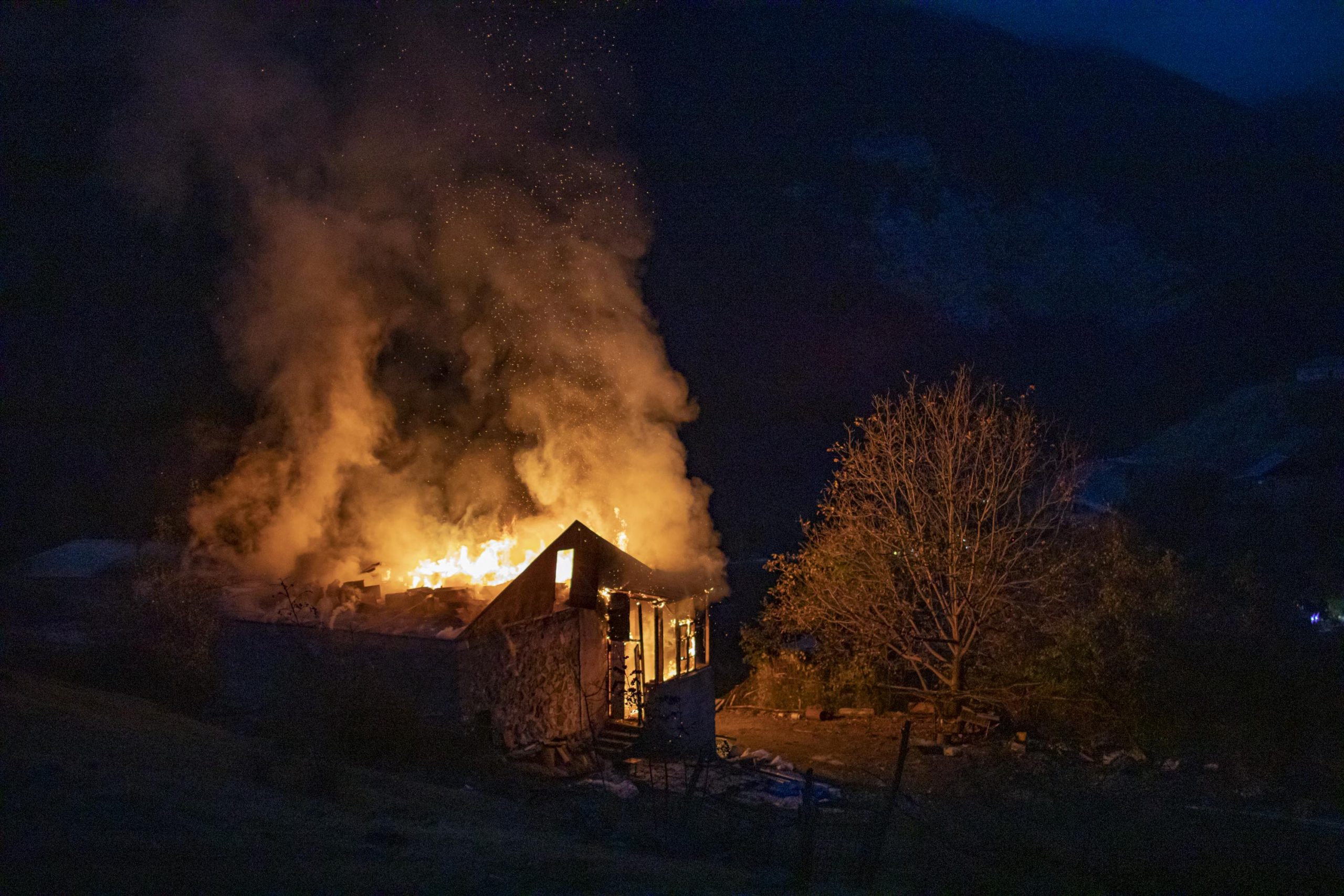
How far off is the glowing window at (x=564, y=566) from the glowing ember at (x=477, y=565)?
7.78 ft

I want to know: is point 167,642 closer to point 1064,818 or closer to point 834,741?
point 834,741

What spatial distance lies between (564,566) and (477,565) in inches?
137

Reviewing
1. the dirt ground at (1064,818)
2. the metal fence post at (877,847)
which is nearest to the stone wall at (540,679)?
the dirt ground at (1064,818)

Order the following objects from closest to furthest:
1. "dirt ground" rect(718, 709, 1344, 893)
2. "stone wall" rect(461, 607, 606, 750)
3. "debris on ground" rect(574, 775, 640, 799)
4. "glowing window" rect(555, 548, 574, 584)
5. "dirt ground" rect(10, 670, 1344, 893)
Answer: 1. "dirt ground" rect(10, 670, 1344, 893)
2. "dirt ground" rect(718, 709, 1344, 893)
3. "debris on ground" rect(574, 775, 640, 799)
4. "stone wall" rect(461, 607, 606, 750)
5. "glowing window" rect(555, 548, 574, 584)

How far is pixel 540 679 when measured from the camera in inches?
567

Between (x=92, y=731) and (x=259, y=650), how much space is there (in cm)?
468

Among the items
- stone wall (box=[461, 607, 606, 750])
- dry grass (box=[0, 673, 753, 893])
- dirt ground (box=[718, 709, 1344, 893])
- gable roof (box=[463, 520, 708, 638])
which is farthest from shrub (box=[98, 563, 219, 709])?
dirt ground (box=[718, 709, 1344, 893])

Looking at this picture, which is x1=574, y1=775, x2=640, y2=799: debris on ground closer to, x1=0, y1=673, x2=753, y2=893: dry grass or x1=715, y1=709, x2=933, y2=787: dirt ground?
x1=0, y1=673, x2=753, y2=893: dry grass

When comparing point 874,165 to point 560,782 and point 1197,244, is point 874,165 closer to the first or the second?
point 1197,244

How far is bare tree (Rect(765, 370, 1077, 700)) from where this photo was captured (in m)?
18.3

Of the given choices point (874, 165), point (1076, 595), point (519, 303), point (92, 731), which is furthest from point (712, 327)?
point (92, 731)

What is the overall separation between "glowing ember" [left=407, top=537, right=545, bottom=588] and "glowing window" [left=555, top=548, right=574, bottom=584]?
2.37 meters

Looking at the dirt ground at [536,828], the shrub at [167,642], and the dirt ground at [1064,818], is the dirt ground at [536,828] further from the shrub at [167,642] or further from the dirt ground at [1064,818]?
the shrub at [167,642]

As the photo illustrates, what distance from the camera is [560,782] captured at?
13.3 meters
